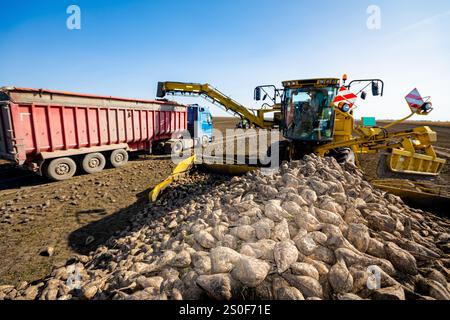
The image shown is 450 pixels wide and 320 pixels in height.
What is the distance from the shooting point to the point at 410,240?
2.44m

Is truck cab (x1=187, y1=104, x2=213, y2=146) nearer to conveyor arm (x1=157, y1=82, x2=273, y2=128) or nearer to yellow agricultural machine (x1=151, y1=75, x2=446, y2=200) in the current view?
conveyor arm (x1=157, y1=82, x2=273, y2=128)

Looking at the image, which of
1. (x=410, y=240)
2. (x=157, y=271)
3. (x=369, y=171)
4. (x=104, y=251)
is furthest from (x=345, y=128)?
(x=104, y=251)

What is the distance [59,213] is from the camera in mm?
4742

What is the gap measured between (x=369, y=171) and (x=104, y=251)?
354 inches

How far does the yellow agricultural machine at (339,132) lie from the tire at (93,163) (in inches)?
163

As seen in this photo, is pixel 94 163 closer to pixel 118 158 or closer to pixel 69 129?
pixel 118 158

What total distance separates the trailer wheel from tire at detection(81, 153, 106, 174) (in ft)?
1.15

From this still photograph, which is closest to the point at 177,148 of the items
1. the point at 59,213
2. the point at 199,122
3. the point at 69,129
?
the point at 199,122

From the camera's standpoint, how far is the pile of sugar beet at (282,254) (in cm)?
184

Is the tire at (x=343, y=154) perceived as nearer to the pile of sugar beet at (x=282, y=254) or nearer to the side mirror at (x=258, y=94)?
the pile of sugar beet at (x=282, y=254)

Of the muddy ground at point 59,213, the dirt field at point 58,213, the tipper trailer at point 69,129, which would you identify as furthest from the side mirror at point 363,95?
the tipper trailer at point 69,129

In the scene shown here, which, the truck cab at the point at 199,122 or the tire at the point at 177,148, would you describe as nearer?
the tire at the point at 177,148

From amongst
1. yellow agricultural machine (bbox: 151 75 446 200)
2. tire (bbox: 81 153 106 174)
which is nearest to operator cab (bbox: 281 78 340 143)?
yellow agricultural machine (bbox: 151 75 446 200)
